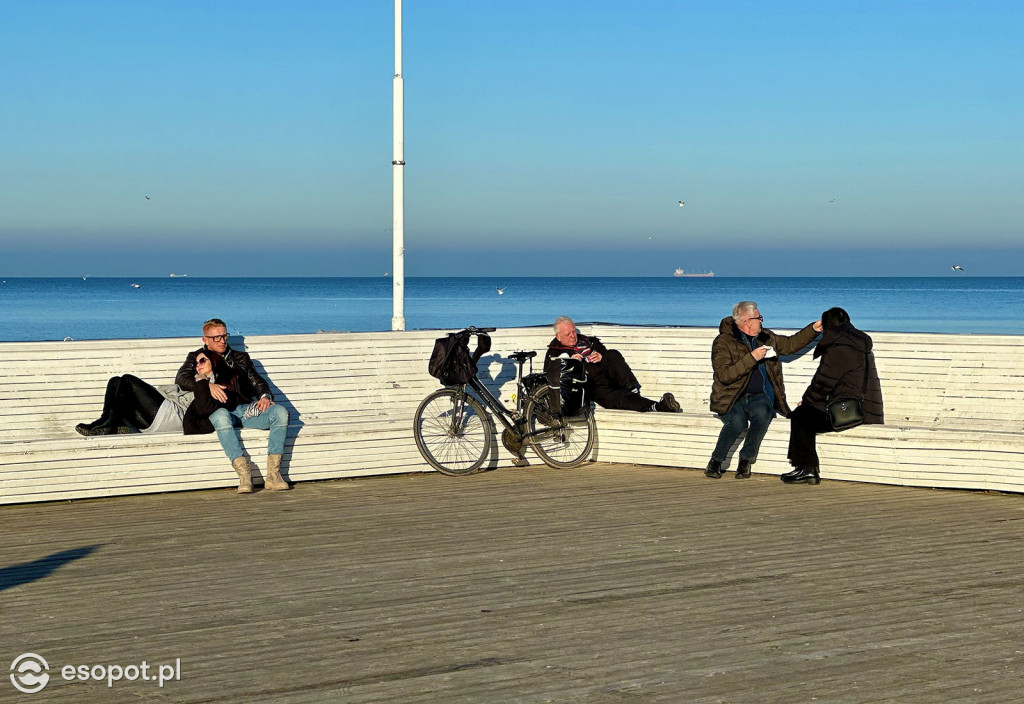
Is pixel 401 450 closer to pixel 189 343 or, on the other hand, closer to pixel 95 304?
pixel 189 343

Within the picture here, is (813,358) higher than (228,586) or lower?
higher

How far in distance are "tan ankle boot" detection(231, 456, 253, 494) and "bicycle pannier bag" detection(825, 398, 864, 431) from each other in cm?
428

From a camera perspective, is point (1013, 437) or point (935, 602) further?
point (1013, 437)

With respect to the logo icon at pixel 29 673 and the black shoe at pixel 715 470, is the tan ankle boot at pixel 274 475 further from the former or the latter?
the logo icon at pixel 29 673

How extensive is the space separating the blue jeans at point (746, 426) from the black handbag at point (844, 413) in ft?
1.56

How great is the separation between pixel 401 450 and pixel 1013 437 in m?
4.51

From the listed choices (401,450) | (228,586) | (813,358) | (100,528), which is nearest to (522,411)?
(401,450)

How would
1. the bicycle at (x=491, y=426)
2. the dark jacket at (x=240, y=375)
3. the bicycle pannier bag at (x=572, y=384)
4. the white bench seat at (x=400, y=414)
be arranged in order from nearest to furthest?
the white bench seat at (x=400, y=414) < the dark jacket at (x=240, y=375) < the bicycle at (x=491, y=426) < the bicycle pannier bag at (x=572, y=384)

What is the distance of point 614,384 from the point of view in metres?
10.4

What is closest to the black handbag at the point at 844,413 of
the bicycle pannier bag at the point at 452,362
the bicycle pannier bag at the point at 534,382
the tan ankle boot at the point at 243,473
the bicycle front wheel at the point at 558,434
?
the bicycle front wheel at the point at 558,434


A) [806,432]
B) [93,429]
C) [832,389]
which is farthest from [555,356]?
[93,429]

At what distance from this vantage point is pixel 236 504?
829cm

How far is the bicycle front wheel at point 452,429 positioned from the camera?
9.64m

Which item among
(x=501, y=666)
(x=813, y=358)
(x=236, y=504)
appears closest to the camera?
(x=501, y=666)
